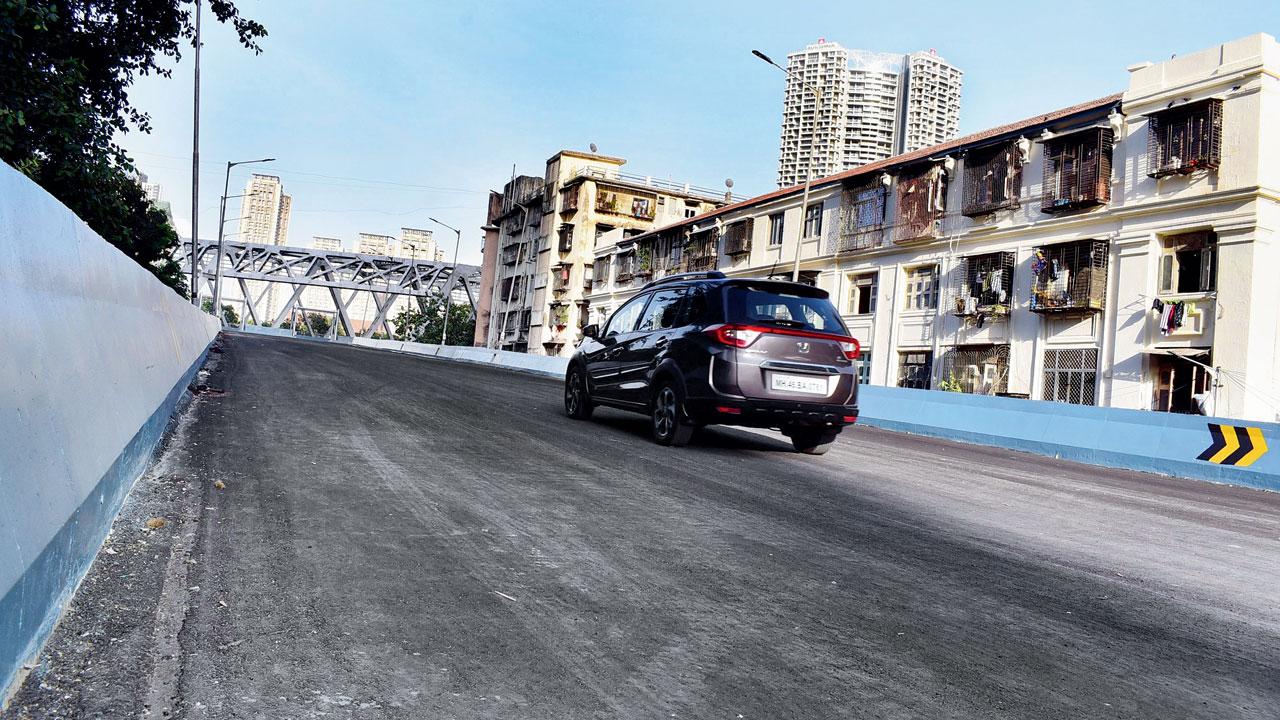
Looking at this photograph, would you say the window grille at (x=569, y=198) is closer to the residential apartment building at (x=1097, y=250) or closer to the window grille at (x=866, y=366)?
the residential apartment building at (x=1097, y=250)

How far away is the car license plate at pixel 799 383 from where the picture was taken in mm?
8672

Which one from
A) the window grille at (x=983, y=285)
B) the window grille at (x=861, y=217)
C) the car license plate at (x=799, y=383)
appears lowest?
the car license plate at (x=799, y=383)

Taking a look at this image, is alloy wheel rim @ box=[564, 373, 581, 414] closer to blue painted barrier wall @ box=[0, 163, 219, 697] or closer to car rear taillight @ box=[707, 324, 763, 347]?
car rear taillight @ box=[707, 324, 763, 347]

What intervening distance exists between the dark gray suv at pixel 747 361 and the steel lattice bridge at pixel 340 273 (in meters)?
84.2

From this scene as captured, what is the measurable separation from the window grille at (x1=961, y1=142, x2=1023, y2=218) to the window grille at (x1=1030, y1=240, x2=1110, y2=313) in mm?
2358

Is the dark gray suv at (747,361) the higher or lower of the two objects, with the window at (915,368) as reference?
lower

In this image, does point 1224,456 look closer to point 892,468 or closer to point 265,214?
point 892,468

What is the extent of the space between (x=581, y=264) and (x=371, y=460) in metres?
64.3

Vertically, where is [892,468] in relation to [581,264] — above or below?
below

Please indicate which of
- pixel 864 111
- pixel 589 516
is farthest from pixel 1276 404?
pixel 864 111

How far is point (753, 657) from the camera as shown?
9.92 ft

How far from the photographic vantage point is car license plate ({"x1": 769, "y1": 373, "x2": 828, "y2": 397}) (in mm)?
8672

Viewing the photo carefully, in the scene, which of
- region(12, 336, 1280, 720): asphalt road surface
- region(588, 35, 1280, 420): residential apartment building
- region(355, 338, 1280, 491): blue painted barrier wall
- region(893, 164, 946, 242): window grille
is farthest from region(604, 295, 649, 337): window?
region(893, 164, 946, 242): window grille

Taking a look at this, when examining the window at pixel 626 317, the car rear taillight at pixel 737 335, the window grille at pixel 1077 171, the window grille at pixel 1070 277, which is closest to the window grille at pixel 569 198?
the window grille at pixel 1077 171
